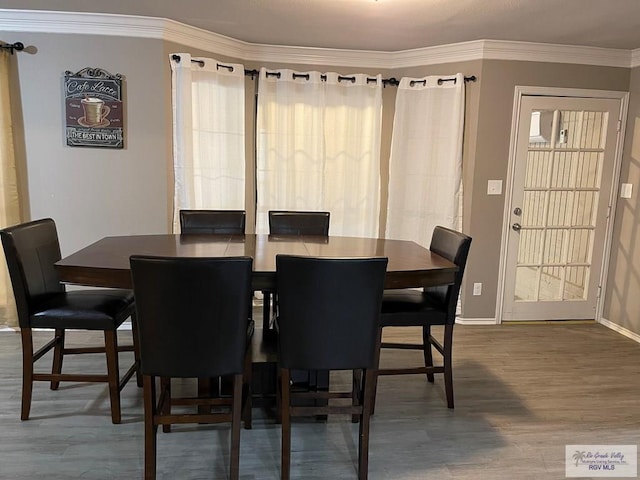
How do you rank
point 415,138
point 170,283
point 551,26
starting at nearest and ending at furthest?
1. point 170,283
2. point 551,26
3. point 415,138

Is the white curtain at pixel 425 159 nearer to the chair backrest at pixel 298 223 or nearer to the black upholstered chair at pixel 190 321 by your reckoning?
the chair backrest at pixel 298 223

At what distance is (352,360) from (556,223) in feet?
9.66

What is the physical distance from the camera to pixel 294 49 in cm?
406

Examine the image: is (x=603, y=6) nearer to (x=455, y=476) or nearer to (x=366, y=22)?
(x=366, y=22)

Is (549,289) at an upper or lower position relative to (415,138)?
lower

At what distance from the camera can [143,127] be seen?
354 cm

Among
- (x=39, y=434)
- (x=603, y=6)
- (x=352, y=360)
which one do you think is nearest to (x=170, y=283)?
(x=352, y=360)

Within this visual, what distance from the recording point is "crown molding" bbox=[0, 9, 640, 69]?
3330 millimetres

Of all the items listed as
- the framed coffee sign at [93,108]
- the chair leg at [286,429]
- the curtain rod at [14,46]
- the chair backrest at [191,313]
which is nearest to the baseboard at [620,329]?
the chair leg at [286,429]

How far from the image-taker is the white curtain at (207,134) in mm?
3621

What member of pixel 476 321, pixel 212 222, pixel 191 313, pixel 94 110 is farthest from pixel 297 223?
pixel 476 321


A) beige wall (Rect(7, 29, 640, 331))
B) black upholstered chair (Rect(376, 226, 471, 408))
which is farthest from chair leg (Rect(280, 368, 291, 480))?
beige wall (Rect(7, 29, 640, 331))

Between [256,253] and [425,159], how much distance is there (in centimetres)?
221

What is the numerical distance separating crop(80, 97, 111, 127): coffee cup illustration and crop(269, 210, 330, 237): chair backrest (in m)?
1.47
